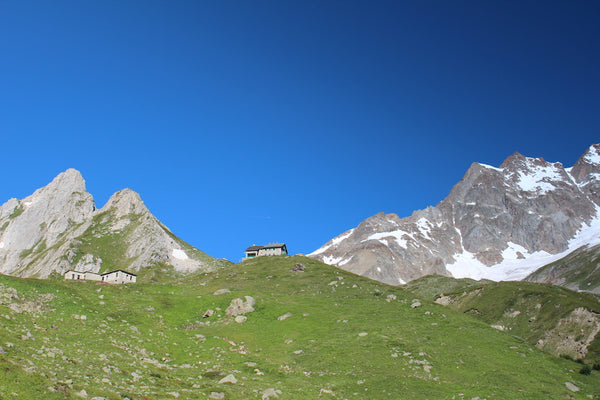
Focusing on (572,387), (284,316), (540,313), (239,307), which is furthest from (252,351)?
(540,313)

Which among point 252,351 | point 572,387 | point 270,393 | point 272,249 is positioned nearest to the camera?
point 270,393

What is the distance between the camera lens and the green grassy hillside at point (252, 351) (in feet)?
94.2

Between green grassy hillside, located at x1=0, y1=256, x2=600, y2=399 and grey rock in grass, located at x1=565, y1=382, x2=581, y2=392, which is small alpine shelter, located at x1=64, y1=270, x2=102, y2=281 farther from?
grey rock in grass, located at x1=565, y1=382, x2=581, y2=392

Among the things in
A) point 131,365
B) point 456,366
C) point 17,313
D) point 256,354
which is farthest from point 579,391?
point 17,313

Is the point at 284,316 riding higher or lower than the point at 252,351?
higher

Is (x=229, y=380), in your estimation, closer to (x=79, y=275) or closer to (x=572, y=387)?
(x=572, y=387)

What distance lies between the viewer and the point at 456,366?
40.4 m

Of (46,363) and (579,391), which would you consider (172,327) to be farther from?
(579,391)

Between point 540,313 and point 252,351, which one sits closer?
point 252,351

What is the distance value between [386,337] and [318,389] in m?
15.1

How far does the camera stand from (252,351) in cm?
4438

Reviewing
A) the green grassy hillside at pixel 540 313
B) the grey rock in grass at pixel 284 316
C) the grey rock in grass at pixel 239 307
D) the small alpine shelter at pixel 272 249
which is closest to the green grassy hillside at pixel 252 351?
the grey rock in grass at pixel 284 316

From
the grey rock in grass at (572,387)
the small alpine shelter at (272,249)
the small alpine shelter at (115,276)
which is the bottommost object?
the grey rock in grass at (572,387)

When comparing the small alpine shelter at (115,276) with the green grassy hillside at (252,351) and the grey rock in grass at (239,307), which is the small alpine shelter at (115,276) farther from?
the grey rock in grass at (239,307)
